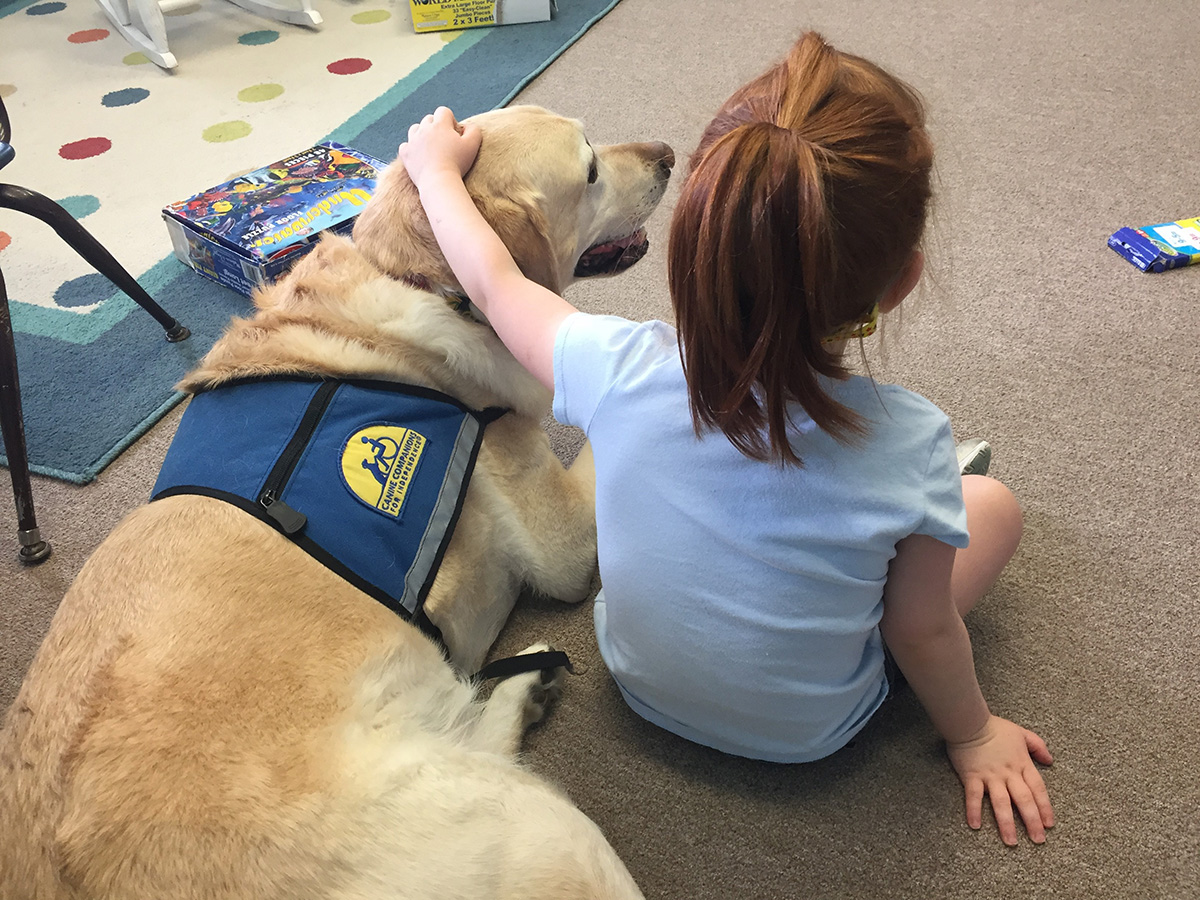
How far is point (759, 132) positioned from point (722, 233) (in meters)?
0.08

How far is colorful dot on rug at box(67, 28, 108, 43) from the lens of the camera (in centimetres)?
339

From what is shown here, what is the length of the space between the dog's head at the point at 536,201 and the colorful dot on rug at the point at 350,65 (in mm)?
1995

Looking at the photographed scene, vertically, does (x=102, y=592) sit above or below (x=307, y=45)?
above

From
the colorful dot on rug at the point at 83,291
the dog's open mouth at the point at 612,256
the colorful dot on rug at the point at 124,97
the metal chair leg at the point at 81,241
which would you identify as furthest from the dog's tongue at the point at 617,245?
the colorful dot on rug at the point at 124,97

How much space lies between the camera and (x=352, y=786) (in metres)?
0.90

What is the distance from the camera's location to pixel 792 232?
2.27 ft

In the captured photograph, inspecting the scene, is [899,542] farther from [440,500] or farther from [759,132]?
[440,500]

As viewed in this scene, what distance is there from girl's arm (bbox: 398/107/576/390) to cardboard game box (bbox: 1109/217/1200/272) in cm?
157

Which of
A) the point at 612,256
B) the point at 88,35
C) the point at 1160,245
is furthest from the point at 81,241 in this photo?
the point at 1160,245

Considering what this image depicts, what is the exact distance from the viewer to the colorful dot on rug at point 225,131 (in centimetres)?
276

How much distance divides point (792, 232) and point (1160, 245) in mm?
1727

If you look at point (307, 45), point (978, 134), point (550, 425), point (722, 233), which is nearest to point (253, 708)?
point (722, 233)

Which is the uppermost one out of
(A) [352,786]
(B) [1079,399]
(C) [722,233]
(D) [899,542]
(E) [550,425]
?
(C) [722,233]

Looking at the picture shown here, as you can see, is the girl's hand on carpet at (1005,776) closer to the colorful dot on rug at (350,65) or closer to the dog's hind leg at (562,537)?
the dog's hind leg at (562,537)
